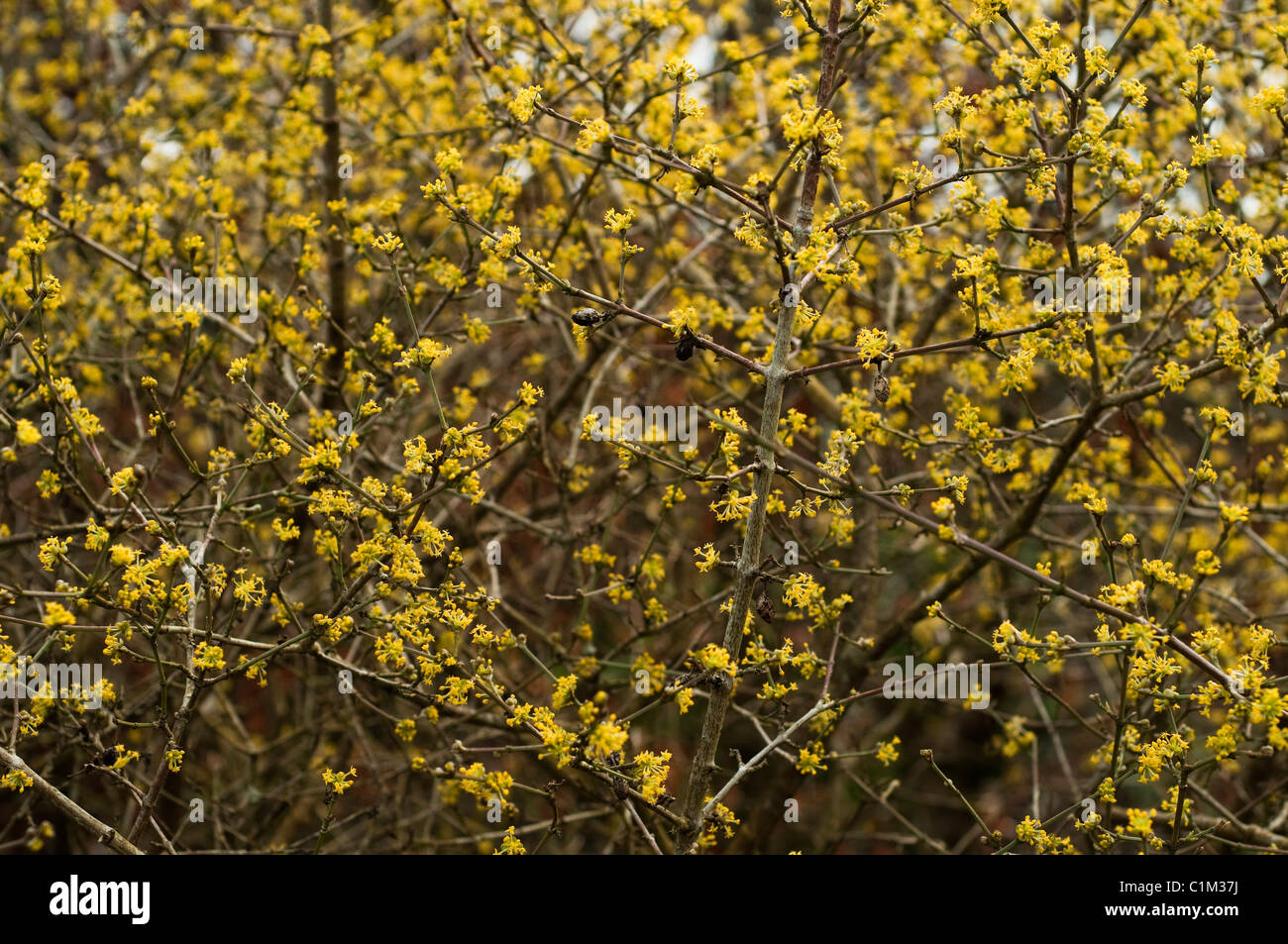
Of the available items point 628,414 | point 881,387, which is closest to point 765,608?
point 881,387

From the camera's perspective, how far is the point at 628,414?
188 inches

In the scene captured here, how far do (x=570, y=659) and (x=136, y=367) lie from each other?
3.30 metres

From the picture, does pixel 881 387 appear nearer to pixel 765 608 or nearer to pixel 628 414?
pixel 765 608

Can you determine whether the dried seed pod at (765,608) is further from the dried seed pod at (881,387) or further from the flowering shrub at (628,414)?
the dried seed pod at (881,387)

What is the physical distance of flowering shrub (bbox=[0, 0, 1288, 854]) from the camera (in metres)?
3.71

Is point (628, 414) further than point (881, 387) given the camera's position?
Yes

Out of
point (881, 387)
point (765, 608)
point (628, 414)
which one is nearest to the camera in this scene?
point (881, 387)

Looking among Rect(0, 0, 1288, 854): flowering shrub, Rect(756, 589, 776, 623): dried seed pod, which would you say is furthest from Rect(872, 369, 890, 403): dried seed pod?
Rect(756, 589, 776, 623): dried seed pod

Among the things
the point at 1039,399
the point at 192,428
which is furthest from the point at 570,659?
the point at 1039,399

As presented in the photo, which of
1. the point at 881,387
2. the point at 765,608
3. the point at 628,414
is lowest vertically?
the point at 765,608

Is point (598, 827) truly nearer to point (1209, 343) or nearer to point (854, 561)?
point (854, 561)

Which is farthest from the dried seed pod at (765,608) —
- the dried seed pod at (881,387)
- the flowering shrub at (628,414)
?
the dried seed pod at (881,387)

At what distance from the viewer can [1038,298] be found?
4527 mm

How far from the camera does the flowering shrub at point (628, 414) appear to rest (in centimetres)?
371
